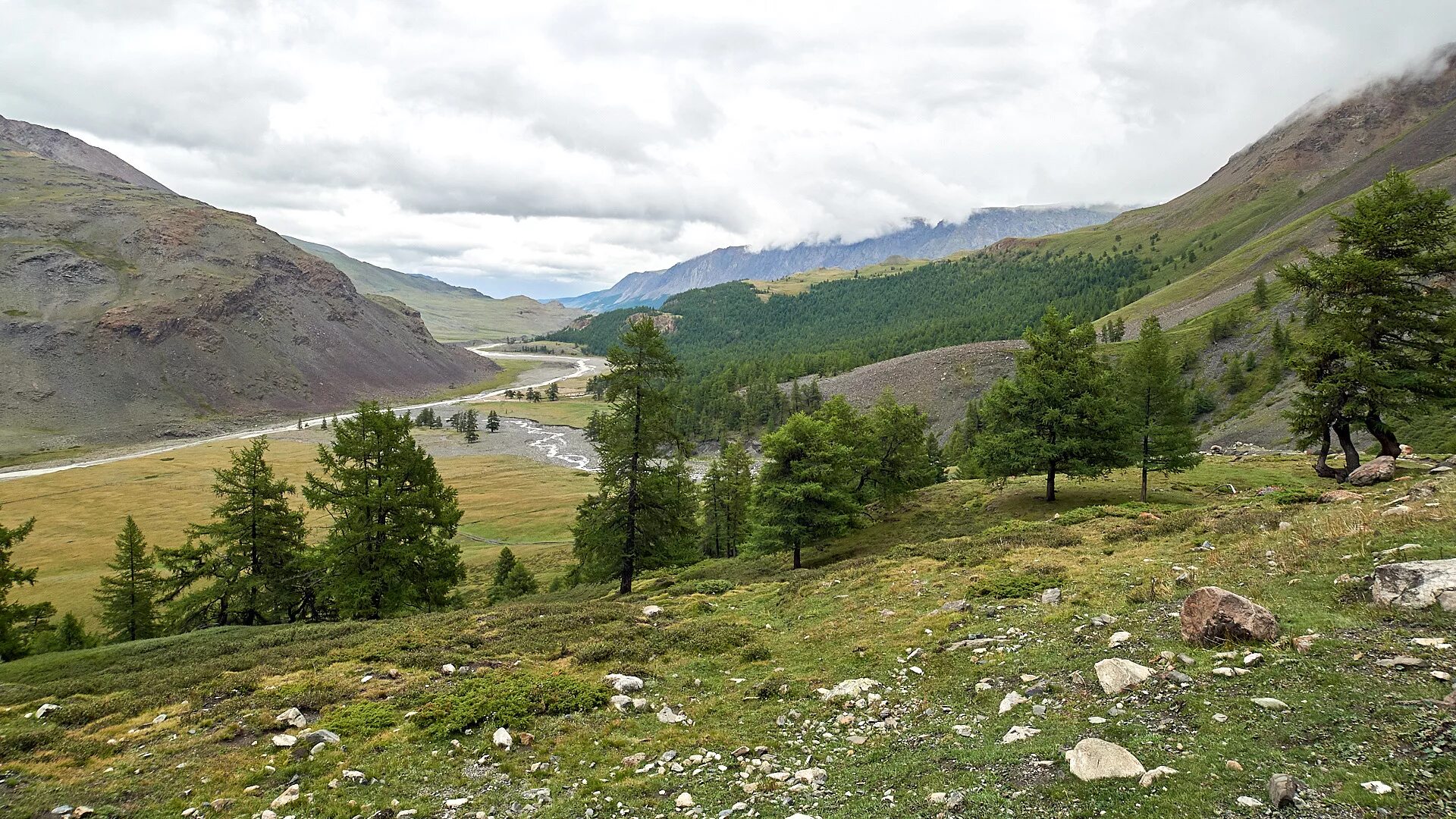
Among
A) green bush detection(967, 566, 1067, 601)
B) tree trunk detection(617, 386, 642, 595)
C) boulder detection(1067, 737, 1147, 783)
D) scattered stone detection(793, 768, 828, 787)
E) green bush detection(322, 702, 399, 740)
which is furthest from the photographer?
tree trunk detection(617, 386, 642, 595)

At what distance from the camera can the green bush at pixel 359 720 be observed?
1388 cm

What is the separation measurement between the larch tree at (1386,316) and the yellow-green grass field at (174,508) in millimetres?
59950

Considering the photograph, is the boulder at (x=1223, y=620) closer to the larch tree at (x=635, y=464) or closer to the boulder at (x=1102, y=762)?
the boulder at (x=1102, y=762)

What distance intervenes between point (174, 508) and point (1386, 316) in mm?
145272

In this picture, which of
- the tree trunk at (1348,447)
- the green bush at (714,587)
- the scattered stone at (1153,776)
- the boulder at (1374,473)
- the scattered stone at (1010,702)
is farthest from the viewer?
the green bush at (714,587)

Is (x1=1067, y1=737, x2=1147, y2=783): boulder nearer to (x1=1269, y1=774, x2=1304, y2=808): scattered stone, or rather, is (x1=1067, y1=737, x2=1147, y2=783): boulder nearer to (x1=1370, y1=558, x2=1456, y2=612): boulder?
(x1=1269, y1=774, x2=1304, y2=808): scattered stone

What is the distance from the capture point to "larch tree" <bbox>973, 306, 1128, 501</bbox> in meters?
38.0

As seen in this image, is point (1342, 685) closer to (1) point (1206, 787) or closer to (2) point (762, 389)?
(1) point (1206, 787)

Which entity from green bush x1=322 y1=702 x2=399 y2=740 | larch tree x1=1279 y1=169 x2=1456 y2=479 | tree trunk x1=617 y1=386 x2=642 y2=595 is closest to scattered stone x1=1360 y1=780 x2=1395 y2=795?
green bush x1=322 y1=702 x2=399 y2=740

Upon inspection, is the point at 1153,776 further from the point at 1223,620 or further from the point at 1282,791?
the point at 1223,620

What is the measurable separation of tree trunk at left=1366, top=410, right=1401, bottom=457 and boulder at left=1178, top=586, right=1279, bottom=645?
27379mm

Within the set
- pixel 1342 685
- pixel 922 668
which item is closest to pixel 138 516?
pixel 922 668

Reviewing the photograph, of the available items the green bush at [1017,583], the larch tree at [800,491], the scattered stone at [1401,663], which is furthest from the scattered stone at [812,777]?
the larch tree at [800,491]

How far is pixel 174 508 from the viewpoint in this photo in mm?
99375
